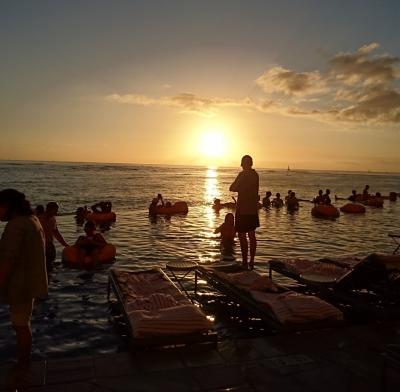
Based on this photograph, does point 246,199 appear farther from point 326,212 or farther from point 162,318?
point 326,212

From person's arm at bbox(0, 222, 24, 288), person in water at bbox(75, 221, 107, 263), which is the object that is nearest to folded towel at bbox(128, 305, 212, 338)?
person's arm at bbox(0, 222, 24, 288)

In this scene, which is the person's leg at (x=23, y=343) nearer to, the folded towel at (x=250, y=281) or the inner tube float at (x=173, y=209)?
the folded towel at (x=250, y=281)

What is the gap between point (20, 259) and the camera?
15.6 ft

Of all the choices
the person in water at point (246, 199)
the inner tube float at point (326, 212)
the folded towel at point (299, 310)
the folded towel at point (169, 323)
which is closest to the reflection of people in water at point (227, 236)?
the person in water at point (246, 199)

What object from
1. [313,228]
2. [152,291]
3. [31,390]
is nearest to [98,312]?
[152,291]

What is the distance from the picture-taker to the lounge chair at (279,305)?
20.4 ft

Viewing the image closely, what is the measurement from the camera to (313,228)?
2047cm

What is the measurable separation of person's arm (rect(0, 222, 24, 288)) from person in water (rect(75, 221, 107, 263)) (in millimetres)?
6686

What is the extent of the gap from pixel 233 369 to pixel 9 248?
2886mm

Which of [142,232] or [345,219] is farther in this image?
[345,219]

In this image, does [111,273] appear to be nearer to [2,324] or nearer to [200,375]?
[2,324]

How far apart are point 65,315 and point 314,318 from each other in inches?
172

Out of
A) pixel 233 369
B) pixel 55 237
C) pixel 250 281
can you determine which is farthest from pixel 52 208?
pixel 233 369

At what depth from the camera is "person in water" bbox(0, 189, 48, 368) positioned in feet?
15.2
